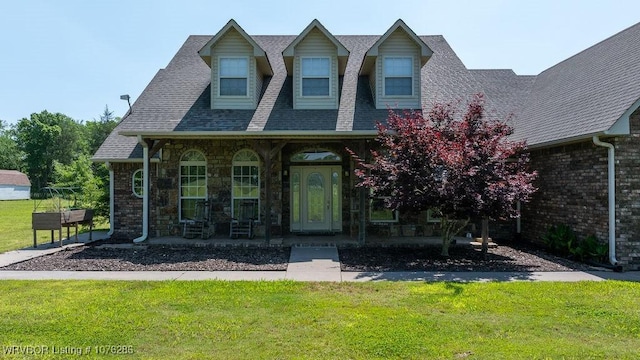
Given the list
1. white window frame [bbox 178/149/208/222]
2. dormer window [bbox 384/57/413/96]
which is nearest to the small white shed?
white window frame [bbox 178/149/208/222]

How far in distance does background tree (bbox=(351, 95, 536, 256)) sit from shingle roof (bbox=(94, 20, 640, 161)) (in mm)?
1525

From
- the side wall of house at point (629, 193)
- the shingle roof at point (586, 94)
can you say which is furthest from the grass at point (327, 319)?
the shingle roof at point (586, 94)

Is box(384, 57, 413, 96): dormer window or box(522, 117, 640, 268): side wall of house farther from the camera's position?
box(384, 57, 413, 96): dormer window

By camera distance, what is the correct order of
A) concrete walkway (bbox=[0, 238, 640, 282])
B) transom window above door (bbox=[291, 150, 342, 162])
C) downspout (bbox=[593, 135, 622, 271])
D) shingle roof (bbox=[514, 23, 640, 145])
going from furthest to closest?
transom window above door (bbox=[291, 150, 342, 162]) < shingle roof (bbox=[514, 23, 640, 145]) < downspout (bbox=[593, 135, 622, 271]) < concrete walkway (bbox=[0, 238, 640, 282])

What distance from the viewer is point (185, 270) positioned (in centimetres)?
798

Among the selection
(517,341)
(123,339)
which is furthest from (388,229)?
(123,339)

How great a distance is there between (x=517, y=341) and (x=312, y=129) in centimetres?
744

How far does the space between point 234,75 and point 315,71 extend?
2.47 meters

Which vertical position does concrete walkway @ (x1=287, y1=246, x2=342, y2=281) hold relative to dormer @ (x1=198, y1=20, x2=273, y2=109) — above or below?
below

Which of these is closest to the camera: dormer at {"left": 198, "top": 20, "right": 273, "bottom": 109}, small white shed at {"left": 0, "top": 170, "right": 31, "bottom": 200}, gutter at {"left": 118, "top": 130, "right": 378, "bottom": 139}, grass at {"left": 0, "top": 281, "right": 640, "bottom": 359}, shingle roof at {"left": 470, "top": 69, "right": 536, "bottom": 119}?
grass at {"left": 0, "top": 281, "right": 640, "bottom": 359}

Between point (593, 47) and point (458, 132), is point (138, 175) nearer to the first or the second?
point (458, 132)

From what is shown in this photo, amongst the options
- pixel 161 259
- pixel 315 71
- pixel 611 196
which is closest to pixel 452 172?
pixel 611 196

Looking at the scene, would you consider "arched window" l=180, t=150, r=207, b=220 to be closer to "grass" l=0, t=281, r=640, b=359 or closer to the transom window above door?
the transom window above door

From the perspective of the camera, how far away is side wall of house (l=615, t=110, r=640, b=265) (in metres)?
8.27
